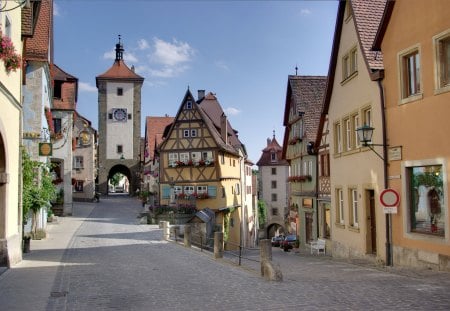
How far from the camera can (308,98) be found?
91.7ft

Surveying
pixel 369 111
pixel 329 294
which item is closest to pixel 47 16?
pixel 369 111

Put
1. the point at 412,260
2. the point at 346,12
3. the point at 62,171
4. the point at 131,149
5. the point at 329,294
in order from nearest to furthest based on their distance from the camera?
1. the point at 329,294
2. the point at 412,260
3. the point at 346,12
4. the point at 62,171
5. the point at 131,149

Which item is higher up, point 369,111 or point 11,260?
point 369,111

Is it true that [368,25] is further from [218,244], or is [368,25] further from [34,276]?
[34,276]

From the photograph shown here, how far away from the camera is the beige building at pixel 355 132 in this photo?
15.8 meters

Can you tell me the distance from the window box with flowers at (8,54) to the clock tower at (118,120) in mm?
47125

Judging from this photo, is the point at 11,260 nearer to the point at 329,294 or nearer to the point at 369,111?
the point at 329,294

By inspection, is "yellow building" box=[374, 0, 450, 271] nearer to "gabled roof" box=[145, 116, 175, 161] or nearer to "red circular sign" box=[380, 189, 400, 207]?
"red circular sign" box=[380, 189, 400, 207]

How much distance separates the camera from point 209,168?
121ft

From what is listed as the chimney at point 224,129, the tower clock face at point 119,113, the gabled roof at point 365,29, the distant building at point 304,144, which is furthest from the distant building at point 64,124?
the tower clock face at point 119,113

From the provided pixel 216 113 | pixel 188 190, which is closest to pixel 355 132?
pixel 188 190

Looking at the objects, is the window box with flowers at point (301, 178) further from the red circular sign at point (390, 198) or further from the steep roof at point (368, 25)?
the red circular sign at point (390, 198)

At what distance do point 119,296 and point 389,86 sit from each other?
9533mm

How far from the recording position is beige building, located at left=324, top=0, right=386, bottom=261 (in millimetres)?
15770
